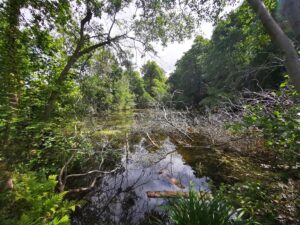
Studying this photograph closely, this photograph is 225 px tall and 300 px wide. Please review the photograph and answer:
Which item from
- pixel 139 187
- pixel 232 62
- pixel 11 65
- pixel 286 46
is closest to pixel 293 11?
pixel 286 46

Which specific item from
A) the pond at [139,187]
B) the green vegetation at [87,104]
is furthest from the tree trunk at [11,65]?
the pond at [139,187]

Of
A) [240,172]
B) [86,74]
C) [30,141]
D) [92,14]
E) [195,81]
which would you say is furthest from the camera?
[195,81]

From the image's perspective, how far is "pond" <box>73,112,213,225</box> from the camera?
4312 millimetres

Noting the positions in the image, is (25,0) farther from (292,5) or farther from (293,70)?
(293,70)

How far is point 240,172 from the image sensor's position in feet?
18.7

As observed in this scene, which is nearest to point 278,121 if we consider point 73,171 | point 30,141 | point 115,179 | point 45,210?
point 45,210

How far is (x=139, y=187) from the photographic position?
561cm

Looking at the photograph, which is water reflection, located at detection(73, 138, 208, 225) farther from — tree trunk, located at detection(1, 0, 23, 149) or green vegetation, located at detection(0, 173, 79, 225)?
tree trunk, located at detection(1, 0, 23, 149)

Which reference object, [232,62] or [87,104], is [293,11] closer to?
[87,104]

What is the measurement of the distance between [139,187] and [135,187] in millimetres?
125

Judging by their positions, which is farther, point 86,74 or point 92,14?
point 86,74

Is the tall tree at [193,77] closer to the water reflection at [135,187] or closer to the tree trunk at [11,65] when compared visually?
the water reflection at [135,187]

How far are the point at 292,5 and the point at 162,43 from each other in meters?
4.77

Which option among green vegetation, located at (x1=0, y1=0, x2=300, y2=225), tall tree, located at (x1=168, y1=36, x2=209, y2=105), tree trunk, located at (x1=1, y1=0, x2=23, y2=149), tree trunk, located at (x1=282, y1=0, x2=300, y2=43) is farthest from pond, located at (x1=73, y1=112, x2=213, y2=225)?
tall tree, located at (x1=168, y1=36, x2=209, y2=105)
